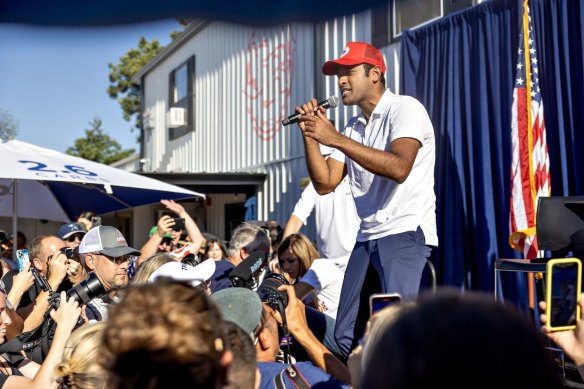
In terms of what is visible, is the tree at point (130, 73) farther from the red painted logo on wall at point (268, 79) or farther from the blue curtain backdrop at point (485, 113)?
the blue curtain backdrop at point (485, 113)

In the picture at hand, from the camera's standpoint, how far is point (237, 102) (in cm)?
1462

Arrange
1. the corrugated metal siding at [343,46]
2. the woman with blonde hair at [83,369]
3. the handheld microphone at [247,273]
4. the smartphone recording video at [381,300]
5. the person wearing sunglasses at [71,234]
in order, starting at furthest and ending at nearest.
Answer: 1. the corrugated metal siding at [343,46]
2. the person wearing sunglasses at [71,234]
3. the handheld microphone at [247,273]
4. the woman with blonde hair at [83,369]
5. the smartphone recording video at [381,300]

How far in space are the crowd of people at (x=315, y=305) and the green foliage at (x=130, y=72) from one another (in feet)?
96.8

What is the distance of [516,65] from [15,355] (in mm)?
4766

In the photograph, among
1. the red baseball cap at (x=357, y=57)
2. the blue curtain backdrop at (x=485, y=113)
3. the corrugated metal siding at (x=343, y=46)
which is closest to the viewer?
the red baseball cap at (x=357, y=57)

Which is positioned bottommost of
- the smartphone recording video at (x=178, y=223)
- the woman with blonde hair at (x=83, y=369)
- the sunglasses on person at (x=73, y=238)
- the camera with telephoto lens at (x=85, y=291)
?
the woman with blonde hair at (x=83, y=369)

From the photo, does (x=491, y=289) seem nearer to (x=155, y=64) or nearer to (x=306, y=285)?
(x=306, y=285)

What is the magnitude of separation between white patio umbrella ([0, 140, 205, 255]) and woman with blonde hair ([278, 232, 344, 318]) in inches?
70.1

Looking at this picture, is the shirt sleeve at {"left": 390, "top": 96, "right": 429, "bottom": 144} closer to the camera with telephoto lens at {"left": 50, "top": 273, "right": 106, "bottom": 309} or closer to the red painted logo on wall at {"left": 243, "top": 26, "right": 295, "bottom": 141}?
the camera with telephoto lens at {"left": 50, "top": 273, "right": 106, "bottom": 309}

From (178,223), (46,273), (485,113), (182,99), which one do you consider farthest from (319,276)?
(182,99)

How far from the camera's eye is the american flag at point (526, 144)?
6.27 m

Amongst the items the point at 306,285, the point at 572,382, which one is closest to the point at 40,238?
the point at 306,285

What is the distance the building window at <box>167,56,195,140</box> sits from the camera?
1728 centimetres

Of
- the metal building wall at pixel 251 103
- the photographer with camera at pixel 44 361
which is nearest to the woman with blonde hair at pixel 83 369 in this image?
the photographer with camera at pixel 44 361
